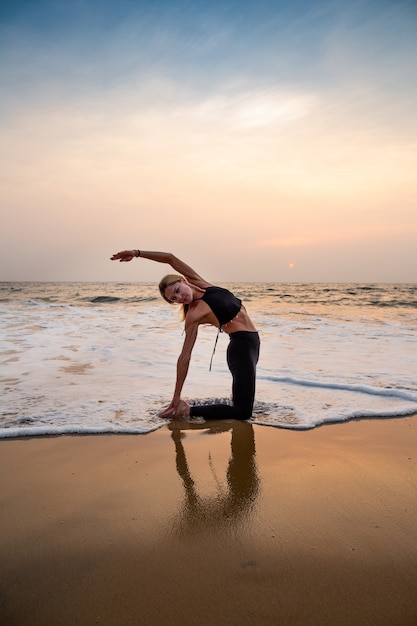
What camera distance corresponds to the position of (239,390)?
402 centimetres

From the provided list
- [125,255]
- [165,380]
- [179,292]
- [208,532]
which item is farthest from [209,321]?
[208,532]

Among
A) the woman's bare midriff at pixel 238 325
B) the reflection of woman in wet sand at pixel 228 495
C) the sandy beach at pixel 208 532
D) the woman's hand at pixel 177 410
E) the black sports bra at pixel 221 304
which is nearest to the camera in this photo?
the sandy beach at pixel 208 532

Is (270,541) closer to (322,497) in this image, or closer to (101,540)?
(322,497)

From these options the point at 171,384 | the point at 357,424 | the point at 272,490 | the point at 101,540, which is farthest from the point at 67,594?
the point at 171,384

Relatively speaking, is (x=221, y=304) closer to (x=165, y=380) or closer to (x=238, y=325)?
(x=238, y=325)

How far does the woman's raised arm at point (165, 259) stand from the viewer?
4.22m

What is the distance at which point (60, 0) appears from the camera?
9766mm

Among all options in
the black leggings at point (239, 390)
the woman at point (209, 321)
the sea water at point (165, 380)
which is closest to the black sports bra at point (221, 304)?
the woman at point (209, 321)

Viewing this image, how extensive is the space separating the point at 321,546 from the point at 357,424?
2080 millimetres

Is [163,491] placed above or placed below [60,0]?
below

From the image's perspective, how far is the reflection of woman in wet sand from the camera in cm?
216

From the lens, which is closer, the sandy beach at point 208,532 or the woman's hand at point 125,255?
the sandy beach at point 208,532

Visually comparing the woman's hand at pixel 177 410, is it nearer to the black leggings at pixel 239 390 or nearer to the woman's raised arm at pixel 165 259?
the black leggings at pixel 239 390

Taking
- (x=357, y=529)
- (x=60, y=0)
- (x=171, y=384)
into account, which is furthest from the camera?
(x=60, y=0)
